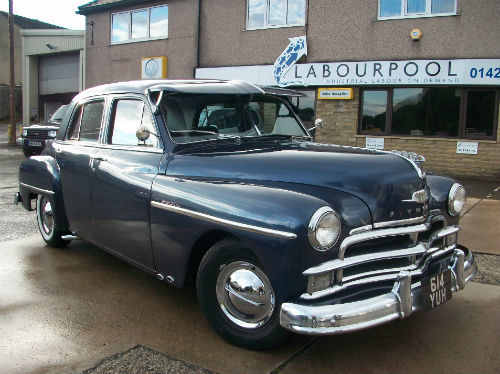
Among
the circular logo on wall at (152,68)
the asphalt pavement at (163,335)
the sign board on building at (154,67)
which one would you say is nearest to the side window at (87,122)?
the asphalt pavement at (163,335)

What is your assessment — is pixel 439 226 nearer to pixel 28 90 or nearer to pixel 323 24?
pixel 323 24

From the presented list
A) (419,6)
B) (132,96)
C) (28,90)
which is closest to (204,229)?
(132,96)

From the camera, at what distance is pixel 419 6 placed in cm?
1143

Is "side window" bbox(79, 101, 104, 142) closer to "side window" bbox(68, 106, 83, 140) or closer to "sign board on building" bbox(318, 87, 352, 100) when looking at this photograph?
"side window" bbox(68, 106, 83, 140)

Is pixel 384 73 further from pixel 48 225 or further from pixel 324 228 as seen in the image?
pixel 324 228

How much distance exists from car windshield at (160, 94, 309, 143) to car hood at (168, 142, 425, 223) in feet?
0.70

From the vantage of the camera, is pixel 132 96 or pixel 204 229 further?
pixel 132 96

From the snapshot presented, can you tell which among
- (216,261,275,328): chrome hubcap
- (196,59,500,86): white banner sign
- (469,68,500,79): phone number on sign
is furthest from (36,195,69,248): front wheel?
(469,68,500,79): phone number on sign

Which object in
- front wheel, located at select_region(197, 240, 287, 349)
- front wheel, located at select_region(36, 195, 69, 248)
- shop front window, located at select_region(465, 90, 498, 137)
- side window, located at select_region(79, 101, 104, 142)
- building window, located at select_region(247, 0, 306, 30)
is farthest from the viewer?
building window, located at select_region(247, 0, 306, 30)

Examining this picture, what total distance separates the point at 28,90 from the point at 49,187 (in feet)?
61.8

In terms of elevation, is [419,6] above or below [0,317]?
above

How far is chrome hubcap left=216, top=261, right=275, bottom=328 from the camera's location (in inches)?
107

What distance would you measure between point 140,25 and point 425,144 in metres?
10.1

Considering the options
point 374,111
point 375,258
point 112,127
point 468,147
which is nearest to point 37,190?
point 112,127
